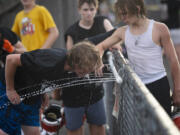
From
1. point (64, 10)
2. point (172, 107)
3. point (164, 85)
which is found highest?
point (164, 85)

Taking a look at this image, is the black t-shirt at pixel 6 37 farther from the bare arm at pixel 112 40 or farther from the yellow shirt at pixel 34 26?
the bare arm at pixel 112 40

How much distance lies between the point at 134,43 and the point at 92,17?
0.90 m

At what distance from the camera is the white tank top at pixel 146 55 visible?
239 cm

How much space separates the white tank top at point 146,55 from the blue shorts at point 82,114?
0.72m

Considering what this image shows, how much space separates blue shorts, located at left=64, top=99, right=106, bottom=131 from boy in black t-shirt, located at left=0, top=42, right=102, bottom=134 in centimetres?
39

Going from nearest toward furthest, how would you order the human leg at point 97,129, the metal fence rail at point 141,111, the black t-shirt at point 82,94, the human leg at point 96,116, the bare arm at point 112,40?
1. the metal fence rail at point 141,111
2. the bare arm at point 112,40
3. the black t-shirt at point 82,94
4. the human leg at point 96,116
5. the human leg at point 97,129

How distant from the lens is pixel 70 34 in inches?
128

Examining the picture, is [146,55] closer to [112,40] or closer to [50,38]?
[112,40]

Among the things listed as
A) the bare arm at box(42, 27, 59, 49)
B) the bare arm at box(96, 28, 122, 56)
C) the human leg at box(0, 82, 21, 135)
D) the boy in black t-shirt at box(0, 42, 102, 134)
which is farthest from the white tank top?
the bare arm at box(42, 27, 59, 49)

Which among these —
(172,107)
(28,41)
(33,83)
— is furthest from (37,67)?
(28,41)

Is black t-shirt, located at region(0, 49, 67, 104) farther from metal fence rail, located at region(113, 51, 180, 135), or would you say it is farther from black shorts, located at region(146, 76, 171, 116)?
black shorts, located at region(146, 76, 171, 116)

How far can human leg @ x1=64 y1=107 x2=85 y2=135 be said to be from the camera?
296cm

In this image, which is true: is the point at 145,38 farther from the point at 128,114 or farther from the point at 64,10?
the point at 64,10

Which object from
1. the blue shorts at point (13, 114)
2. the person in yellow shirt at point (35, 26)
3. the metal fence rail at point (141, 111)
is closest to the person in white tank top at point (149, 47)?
the metal fence rail at point (141, 111)
